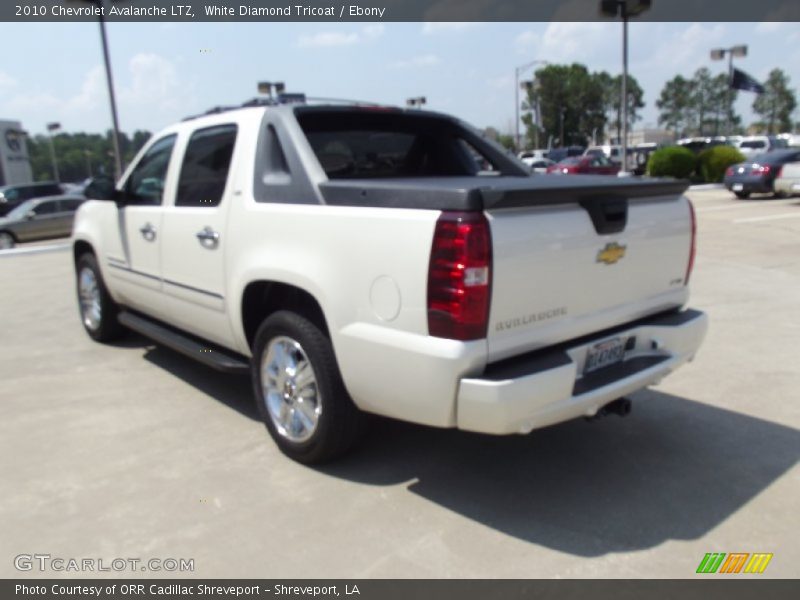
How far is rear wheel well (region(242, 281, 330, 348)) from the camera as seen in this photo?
3.47 meters

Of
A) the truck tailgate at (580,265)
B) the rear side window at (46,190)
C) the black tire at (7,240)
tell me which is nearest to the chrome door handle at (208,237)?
the truck tailgate at (580,265)

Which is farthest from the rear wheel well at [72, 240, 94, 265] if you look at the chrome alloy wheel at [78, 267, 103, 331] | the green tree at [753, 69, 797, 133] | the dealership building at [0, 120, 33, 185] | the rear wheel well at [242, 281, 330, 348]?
the green tree at [753, 69, 797, 133]

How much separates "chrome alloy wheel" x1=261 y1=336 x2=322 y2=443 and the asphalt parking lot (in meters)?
0.21

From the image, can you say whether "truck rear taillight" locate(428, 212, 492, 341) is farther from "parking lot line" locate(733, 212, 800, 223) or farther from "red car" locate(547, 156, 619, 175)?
"red car" locate(547, 156, 619, 175)

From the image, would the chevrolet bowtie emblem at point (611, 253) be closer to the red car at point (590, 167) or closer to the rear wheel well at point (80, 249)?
the rear wheel well at point (80, 249)

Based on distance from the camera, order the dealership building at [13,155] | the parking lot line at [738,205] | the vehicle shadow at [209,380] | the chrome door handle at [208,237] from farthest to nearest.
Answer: the dealership building at [13,155]
the parking lot line at [738,205]
the vehicle shadow at [209,380]
the chrome door handle at [208,237]

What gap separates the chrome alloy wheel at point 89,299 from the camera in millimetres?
5930

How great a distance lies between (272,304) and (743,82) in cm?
3680

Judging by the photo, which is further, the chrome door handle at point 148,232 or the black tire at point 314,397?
the chrome door handle at point 148,232

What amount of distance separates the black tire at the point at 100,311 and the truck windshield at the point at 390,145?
2.77 meters

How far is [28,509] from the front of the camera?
320 centimetres

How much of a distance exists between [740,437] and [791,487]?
22.7 inches
